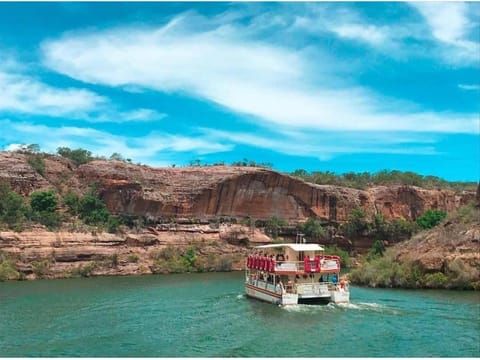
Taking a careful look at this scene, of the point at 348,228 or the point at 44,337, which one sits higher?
the point at 348,228

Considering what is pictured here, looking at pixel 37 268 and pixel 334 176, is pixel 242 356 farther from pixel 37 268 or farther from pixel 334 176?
pixel 334 176

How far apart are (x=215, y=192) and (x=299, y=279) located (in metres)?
54.2

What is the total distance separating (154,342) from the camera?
2639cm

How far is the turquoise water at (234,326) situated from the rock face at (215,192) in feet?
138

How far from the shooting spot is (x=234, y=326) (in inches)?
1187

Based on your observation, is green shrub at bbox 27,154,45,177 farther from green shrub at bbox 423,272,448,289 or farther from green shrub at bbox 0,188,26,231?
green shrub at bbox 423,272,448,289

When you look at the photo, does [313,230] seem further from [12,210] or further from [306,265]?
[306,265]

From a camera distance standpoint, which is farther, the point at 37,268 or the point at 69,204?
the point at 69,204

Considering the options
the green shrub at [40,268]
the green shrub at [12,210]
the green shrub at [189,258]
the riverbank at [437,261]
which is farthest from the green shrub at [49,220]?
the riverbank at [437,261]

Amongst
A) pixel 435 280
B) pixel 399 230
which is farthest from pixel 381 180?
pixel 435 280

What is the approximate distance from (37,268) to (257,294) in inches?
1341

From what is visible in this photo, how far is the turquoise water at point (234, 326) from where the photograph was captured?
24.6 meters

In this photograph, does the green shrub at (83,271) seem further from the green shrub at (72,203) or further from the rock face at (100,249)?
the green shrub at (72,203)

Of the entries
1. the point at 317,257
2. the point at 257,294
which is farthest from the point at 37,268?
the point at 317,257
